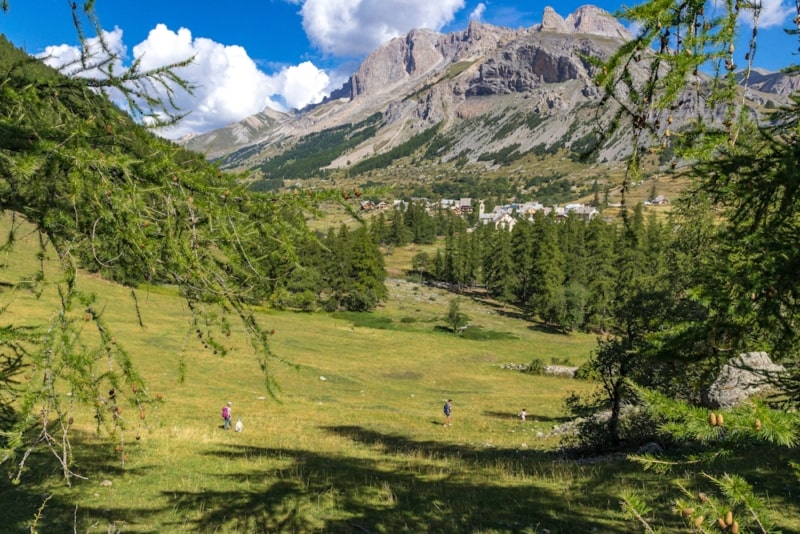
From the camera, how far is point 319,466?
13.8m

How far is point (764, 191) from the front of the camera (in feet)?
12.9

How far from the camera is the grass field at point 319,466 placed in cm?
895

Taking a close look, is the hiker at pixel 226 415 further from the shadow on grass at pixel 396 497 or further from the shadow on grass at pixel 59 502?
the shadow on grass at pixel 59 502

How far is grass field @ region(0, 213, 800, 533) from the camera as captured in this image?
29.4 ft

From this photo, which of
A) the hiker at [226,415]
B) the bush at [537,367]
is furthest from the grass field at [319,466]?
the bush at [537,367]

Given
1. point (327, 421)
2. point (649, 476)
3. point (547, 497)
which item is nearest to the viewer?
point (547, 497)

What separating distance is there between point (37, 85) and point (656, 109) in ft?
17.7

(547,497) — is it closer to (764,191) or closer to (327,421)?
(764,191)

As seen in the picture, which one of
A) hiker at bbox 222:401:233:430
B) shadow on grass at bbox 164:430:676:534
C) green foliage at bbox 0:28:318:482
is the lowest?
hiker at bbox 222:401:233:430

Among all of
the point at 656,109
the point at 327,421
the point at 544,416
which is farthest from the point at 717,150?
the point at 544,416

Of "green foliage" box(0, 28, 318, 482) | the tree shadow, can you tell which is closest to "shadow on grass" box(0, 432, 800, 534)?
the tree shadow

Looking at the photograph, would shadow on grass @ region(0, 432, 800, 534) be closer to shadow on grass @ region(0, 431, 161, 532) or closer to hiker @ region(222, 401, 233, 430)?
→ shadow on grass @ region(0, 431, 161, 532)

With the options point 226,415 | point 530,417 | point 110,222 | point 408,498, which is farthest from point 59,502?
point 530,417

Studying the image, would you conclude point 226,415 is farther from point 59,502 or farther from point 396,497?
point 396,497
